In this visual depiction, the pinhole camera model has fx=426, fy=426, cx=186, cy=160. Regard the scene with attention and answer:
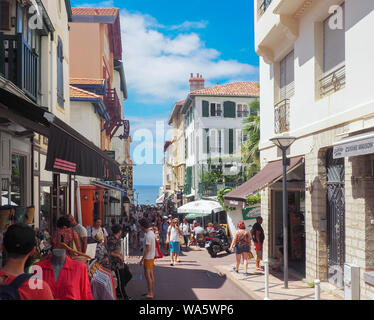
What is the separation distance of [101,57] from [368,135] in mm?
22826

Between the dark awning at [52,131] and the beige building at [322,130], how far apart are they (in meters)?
4.59

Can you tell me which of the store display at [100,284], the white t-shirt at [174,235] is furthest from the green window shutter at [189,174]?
the store display at [100,284]

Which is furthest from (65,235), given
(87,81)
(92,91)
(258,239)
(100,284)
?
(87,81)

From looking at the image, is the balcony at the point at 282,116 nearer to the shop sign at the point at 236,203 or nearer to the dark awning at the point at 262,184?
the dark awning at the point at 262,184

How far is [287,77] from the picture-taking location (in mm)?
12906

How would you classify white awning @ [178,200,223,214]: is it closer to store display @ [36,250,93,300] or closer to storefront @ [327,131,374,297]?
storefront @ [327,131,374,297]

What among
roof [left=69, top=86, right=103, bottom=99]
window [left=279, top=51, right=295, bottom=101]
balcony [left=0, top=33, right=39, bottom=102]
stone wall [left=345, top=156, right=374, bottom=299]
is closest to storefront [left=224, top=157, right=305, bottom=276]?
window [left=279, top=51, right=295, bottom=101]

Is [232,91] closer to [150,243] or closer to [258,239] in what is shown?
[258,239]

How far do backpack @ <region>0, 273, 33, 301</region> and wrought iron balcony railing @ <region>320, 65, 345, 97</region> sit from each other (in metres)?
8.32

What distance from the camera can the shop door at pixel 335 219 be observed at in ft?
31.0

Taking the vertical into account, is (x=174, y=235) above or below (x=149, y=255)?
below

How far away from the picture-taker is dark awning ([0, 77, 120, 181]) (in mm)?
5734

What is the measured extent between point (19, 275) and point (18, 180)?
8407 mm

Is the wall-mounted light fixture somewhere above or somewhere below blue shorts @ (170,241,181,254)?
above
